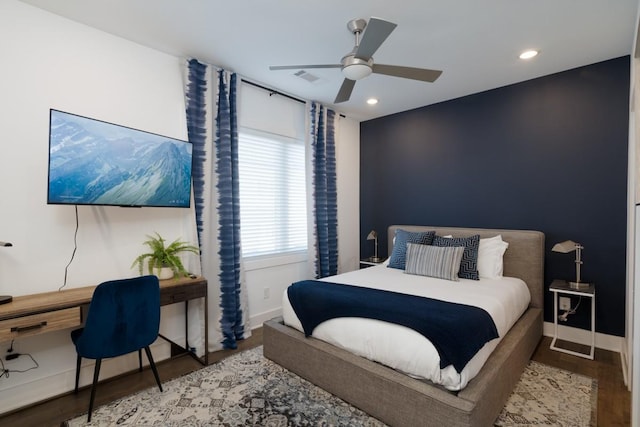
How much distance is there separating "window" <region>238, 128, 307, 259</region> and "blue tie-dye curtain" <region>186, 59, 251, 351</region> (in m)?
0.31

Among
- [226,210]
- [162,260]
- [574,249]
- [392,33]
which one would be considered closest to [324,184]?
[226,210]

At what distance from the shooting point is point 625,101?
9.73 feet

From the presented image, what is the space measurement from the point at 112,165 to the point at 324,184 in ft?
8.16

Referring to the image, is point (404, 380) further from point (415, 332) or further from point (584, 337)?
point (584, 337)

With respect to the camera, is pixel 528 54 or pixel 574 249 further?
pixel 574 249

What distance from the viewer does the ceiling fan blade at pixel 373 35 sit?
1.81 meters

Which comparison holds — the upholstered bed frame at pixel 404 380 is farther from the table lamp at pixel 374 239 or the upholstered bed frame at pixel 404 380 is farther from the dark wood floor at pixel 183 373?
the table lamp at pixel 374 239

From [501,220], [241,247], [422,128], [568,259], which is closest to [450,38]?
Result: [422,128]

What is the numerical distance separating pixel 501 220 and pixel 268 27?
3193 mm

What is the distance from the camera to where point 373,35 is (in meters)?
1.94

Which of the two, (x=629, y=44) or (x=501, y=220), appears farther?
(x=501, y=220)

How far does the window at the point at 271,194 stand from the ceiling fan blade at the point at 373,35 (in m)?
1.86

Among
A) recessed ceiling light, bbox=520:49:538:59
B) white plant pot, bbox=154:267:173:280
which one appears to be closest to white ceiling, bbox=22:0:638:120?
recessed ceiling light, bbox=520:49:538:59

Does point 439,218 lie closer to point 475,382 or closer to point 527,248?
point 527,248
